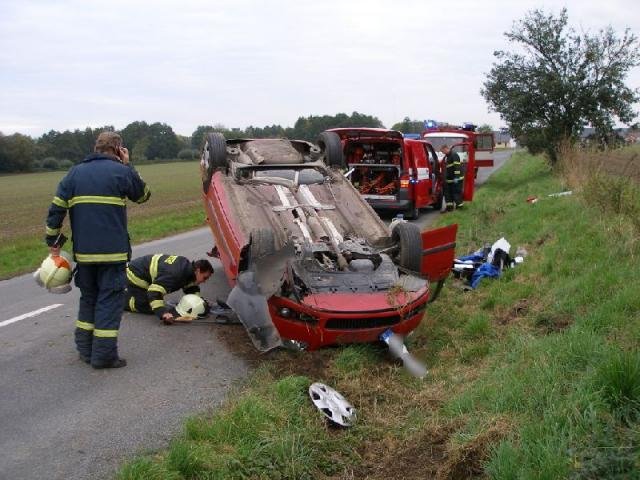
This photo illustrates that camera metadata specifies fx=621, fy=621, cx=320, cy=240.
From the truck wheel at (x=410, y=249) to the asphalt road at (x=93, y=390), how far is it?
1662mm

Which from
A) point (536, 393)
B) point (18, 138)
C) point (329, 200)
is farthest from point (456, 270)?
point (18, 138)

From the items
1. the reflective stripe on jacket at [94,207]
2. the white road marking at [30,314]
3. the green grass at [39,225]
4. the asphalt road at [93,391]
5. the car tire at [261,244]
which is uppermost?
the reflective stripe on jacket at [94,207]

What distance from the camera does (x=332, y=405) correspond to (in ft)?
12.9

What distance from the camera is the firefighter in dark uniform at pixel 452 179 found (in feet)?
46.2

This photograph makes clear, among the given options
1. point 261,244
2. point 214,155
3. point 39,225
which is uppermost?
point 214,155

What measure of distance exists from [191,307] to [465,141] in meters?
13.4

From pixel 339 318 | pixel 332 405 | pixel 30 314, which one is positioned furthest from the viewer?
pixel 30 314

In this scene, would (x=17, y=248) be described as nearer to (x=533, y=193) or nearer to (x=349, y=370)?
(x=349, y=370)

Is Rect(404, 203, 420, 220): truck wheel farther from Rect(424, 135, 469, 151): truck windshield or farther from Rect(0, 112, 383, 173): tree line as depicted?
Rect(0, 112, 383, 173): tree line

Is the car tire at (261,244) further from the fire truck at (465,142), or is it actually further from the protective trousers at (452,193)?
the fire truck at (465,142)

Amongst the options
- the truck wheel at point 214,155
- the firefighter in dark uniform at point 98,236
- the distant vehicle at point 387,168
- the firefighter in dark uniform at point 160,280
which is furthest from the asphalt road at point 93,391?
the distant vehicle at point 387,168

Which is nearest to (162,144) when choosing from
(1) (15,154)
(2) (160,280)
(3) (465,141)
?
(1) (15,154)

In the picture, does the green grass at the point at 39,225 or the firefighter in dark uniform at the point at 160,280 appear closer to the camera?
the firefighter in dark uniform at the point at 160,280

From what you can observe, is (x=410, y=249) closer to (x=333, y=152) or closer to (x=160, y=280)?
(x=160, y=280)
